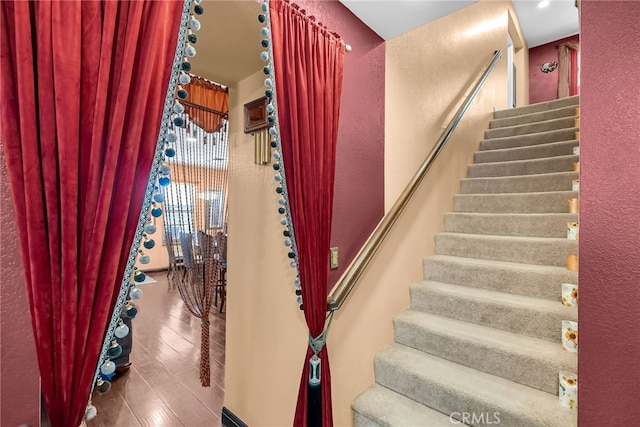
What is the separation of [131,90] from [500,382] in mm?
2054

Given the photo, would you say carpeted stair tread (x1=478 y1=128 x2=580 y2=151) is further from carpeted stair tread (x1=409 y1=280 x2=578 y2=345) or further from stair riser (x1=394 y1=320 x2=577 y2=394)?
stair riser (x1=394 y1=320 x2=577 y2=394)

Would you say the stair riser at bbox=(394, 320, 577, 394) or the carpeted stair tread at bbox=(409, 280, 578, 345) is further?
the carpeted stair tread at bbox=(409, 280, 578, 345)

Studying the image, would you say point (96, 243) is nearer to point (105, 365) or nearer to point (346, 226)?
point (105, 365)

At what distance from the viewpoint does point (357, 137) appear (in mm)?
1637

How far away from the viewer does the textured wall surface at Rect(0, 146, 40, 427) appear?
0.64m

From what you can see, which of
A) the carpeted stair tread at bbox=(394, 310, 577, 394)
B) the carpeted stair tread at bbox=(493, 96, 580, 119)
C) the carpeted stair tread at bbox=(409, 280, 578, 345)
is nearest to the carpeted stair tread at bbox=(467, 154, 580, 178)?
the carpeted stair tread at bbox=(493, 96, 580, 119)

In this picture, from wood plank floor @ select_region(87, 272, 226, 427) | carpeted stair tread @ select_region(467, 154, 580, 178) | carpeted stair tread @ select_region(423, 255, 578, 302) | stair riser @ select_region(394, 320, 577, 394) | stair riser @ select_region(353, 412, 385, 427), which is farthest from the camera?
carpeted stair tread @ select_region(467, 154, 580, 178)

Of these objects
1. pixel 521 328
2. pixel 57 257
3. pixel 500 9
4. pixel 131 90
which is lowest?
pixel 521 328

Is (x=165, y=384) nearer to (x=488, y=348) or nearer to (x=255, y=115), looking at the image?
(x=255, y=115)

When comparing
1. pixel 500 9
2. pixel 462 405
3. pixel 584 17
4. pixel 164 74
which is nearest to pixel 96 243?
pixel 164 74

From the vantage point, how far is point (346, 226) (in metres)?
1.60

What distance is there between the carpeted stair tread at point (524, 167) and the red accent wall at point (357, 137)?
1913 mm

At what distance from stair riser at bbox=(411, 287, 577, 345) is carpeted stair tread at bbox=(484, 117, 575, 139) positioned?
8.53 ft

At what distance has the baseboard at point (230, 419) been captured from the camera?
1947mm
